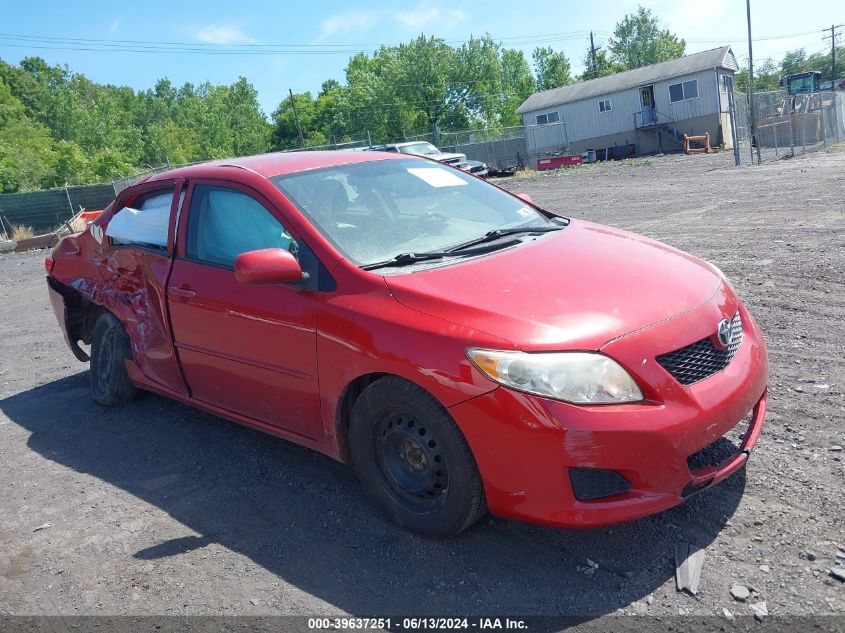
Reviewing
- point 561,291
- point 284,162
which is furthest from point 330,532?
point 284,162

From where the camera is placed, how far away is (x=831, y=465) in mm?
3488

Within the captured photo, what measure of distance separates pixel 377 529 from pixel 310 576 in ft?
1.42

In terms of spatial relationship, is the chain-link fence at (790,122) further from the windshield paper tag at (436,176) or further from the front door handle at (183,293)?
the front door handle at (183,293)

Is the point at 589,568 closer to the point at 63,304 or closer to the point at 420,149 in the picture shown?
the point at 63,304

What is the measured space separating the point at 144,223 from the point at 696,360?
3716 mm

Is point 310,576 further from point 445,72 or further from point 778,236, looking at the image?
point 445,72

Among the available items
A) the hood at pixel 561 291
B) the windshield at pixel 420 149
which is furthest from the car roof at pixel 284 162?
the windshield at pixel 420 149

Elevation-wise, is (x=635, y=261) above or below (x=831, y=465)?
above

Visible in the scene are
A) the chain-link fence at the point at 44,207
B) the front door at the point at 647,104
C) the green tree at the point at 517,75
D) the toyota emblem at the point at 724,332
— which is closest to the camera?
the toyota emblem at the point at 724,332

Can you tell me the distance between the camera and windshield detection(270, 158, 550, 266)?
12.4 ft

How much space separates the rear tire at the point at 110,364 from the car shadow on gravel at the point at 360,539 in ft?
2.48

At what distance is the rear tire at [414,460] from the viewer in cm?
304

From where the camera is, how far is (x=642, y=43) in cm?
8638

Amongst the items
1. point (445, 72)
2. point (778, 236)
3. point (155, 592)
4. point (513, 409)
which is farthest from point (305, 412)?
point (445, 72)
